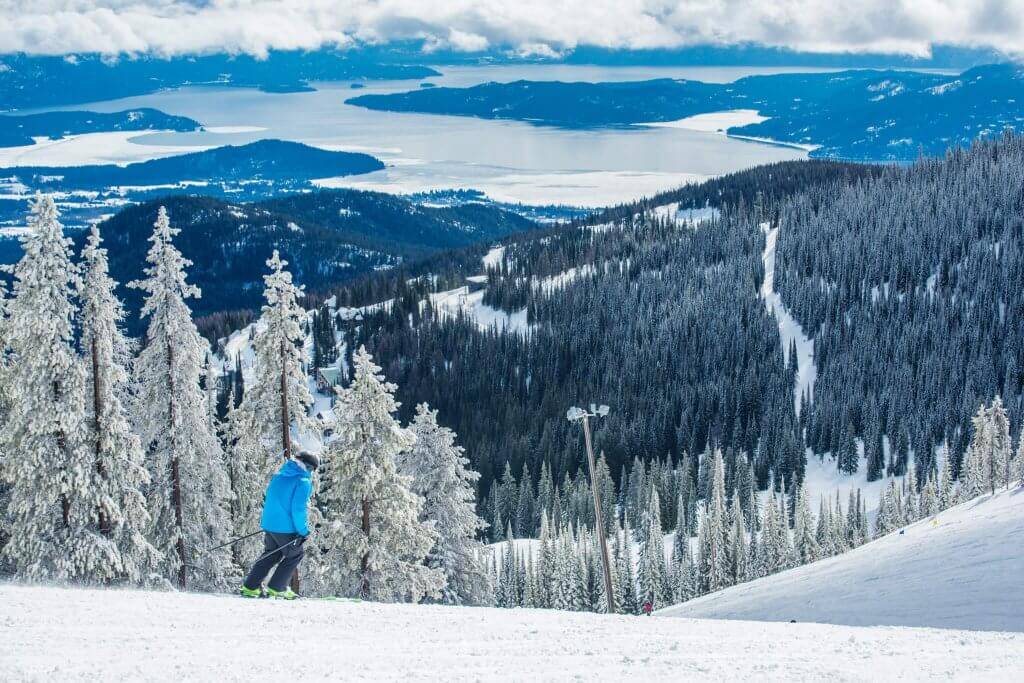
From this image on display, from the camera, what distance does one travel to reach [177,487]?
3259cm

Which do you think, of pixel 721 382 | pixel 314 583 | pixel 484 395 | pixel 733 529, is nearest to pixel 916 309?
pixel 721 382

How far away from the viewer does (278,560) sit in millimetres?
19484

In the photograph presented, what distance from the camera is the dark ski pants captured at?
19234 millimetres

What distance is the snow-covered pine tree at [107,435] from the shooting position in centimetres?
2875

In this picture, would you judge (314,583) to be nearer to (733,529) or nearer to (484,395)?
(733,529)

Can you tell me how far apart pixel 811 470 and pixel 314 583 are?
122 meters

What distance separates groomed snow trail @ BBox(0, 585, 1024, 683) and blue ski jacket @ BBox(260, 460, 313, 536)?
1549mm

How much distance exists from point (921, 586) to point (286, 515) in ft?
65.3

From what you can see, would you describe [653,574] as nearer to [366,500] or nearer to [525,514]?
[525,514]

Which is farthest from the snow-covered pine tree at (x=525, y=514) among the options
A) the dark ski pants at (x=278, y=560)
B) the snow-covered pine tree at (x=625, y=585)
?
the dark ski pants at (x=278, y=560)

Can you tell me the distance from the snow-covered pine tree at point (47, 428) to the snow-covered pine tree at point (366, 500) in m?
7.73

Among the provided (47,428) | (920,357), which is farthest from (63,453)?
(920,357)

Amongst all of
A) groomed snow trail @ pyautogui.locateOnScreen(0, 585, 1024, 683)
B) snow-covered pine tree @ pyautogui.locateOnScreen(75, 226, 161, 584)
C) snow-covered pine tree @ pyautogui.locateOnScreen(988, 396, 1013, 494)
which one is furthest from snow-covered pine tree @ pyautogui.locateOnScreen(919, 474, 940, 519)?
snow-covered pine tree @ pyautogui.locateOnScreen(75, 226, 161, 584)

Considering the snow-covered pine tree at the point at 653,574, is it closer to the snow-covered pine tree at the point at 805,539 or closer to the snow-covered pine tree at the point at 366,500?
the snow-covered pine tree at the point at 805,539
